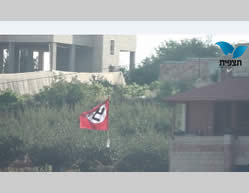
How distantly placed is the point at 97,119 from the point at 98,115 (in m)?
0.27

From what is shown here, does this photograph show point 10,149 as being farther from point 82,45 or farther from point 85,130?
point 82,45

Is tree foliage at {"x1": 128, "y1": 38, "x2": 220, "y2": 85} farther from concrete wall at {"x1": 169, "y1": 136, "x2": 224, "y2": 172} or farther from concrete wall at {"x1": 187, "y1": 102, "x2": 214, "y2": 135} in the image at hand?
concrete wall at {"x1": 169, "y1": 136, "x2": 224, "y2": 172}

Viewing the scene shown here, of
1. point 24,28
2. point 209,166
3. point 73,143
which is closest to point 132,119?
point 73,143

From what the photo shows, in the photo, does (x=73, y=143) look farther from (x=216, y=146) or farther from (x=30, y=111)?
(x=216, y=146)

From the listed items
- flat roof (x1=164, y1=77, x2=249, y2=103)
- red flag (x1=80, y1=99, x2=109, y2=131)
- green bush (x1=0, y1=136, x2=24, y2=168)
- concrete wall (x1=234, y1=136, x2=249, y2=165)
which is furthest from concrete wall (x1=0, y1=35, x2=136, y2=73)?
concrete wall (x1=234, y1=136, x2=249, y2=165)

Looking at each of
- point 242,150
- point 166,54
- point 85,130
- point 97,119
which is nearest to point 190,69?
point 166,54

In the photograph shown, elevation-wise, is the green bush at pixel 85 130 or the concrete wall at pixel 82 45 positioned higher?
the concrete wall at pixel 82 45

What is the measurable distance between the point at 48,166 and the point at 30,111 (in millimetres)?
4150

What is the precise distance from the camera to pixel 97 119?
37250 mm

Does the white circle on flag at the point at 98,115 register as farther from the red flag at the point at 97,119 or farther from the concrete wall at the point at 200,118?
the concrete wall at the point at 200,118

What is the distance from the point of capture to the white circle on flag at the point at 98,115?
120ft

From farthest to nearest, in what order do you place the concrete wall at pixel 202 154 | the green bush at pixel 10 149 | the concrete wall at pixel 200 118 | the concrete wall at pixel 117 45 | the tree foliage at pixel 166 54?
the tree foliage at pixel 166 54, the concrete wall at pixel 117 45, the green bush at pixel 10 149, the concrete wall at pixel 200 118, the concrete wall at pixel 202 154

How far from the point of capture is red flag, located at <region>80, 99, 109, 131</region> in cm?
3683

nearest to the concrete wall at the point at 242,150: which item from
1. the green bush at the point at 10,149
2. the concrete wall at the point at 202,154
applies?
the concrete wall at the point at 202,154
